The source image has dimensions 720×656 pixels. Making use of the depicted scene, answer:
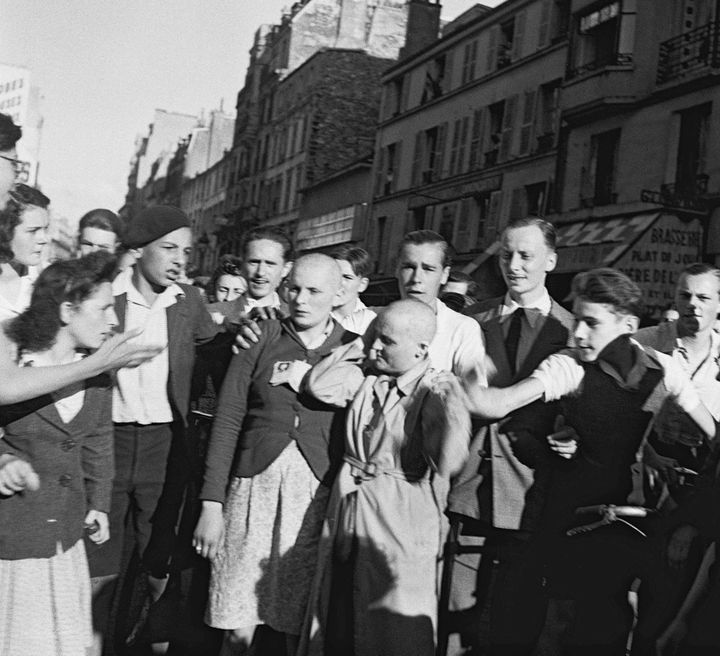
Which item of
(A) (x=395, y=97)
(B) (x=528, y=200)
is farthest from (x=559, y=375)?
(A) (x=395, y=97)

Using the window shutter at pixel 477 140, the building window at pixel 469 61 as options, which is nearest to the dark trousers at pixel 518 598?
the window shutter at pixel 477 140

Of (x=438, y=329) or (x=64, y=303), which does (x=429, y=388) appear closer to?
(x=438, y=329)

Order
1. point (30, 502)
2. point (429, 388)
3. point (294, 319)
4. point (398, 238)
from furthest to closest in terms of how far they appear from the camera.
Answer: point (398, 238), point (294, 319), point (429, 388), point (30, 502)

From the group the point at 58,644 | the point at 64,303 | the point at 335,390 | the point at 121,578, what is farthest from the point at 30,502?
the point at 121,578

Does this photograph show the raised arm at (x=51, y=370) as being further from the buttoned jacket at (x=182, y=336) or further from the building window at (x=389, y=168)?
the building window at (x=389, y=168)

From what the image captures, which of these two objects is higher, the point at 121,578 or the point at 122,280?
the point at 122,280

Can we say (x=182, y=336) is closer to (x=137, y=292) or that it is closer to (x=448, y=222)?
(x=137, y=292)

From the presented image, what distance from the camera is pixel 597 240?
68.6ft

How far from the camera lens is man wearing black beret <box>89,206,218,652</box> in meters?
4.57

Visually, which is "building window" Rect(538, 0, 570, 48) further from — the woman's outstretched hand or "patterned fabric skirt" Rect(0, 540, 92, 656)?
"patterned fabric skirt" Rect(0, 540, 92, 656)

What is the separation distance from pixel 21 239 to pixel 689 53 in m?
18.9

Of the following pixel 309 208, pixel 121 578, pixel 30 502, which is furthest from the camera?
pixel 309 208

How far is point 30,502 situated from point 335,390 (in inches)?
53.7

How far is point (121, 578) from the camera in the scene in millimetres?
6312
